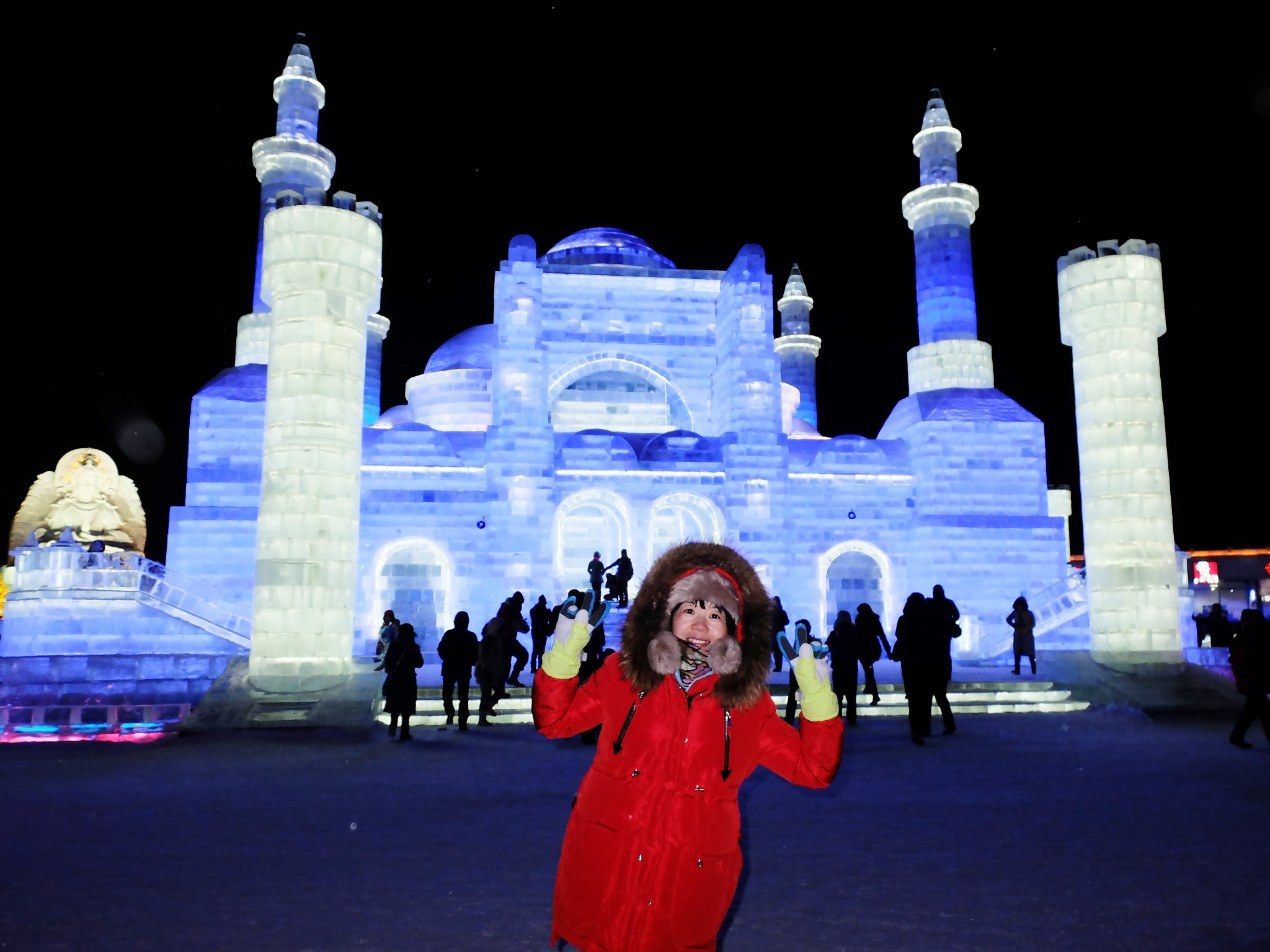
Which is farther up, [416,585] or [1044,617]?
[416,585]

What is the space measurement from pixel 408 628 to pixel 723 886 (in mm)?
10039

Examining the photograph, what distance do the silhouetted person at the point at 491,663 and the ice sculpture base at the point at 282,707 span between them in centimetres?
161

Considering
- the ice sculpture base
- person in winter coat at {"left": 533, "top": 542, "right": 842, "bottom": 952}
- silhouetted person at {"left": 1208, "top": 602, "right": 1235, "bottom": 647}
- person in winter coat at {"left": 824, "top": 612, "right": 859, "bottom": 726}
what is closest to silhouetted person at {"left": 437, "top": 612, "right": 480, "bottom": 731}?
the ice sculpture base

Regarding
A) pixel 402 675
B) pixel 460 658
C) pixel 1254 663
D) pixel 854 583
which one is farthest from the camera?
pixel 854 583

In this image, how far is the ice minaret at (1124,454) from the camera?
17.5 m

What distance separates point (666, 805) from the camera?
3.33 metres

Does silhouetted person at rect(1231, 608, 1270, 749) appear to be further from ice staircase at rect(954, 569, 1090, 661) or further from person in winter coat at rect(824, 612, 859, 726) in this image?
ice staircase at rect(954, 569, 1090, 661)

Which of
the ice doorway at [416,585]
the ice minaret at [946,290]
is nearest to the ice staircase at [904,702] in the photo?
the ice doorway at [416,585]

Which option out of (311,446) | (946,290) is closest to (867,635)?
(311,446)

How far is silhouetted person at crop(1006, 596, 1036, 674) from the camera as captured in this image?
56.1 ft

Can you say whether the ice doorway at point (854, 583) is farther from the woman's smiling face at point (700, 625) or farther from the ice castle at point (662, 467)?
the woman's smiling face at point (700, 625)

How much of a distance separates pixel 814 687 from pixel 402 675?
10153mm

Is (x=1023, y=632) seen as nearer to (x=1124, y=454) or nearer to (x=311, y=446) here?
(x=1124, y=454)

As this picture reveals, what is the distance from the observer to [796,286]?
136 feet
